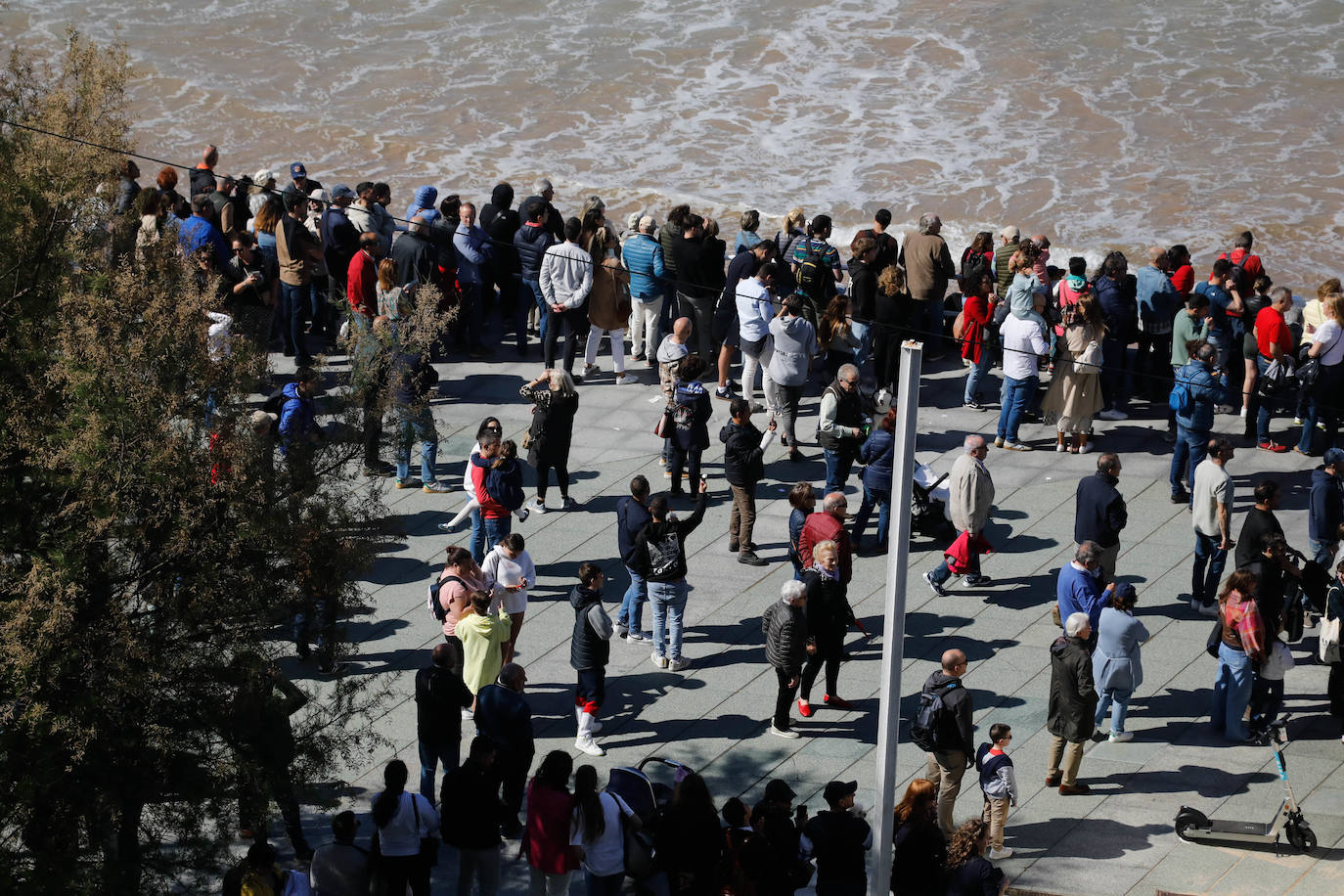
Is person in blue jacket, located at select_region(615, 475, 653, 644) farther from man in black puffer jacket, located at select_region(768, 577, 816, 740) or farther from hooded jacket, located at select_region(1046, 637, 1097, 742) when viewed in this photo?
hooded jacket, located at select_region(1046, 637, 1097, 742)

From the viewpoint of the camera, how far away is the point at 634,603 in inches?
487

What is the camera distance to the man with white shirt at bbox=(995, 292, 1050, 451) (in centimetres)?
1518

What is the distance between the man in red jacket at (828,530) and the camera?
12.1m

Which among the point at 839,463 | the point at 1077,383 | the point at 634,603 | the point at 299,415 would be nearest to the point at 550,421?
→ the point at 634,603

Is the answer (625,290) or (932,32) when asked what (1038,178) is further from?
(625,290)

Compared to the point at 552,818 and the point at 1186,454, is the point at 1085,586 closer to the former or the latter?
the point at 1186,454

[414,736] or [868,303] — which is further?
[868,303]

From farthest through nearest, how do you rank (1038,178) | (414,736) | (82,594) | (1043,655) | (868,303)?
(1038,178) < (868,303) < (1043,655) < (414,736) < (82,594)

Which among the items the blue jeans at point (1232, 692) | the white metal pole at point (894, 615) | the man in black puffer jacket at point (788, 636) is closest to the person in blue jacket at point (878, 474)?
the man in black puffer jacket at point (788, 636)

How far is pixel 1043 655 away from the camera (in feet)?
40.8

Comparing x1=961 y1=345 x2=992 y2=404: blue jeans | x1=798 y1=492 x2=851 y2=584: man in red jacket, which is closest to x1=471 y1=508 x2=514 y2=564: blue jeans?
x1=798 y1=492 x2=851 y2=584: man in red jacket

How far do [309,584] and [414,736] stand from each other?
3.41m

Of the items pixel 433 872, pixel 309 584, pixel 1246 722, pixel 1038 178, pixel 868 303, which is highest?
pixel 1038 178

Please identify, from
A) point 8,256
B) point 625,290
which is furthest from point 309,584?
point 625,290
